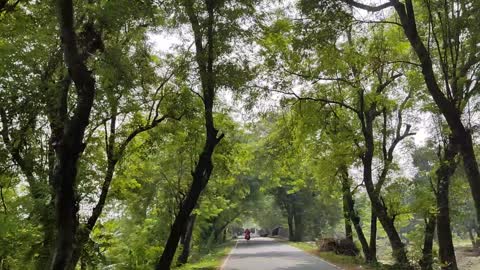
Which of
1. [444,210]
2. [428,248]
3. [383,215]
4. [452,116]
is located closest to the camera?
[452,116]

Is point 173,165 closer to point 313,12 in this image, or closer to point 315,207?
point 313,12

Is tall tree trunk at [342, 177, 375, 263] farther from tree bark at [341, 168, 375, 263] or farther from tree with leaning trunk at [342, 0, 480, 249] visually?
tree with leaning trunk at [342, 0, 480, 249]

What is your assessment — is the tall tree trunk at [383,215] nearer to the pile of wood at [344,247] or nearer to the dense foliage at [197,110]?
the dense foliage at [197,110]

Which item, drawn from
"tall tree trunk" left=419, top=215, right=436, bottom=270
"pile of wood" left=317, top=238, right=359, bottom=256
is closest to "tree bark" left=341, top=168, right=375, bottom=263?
"pile of wood" left=317, top=238, right=359, bottom=256

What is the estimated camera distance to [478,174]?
9539mm

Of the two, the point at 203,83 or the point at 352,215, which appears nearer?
the point at 203,83

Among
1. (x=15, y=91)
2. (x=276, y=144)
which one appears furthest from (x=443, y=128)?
(x=15, y=91)

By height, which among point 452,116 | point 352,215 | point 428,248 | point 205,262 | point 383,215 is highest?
point 452,116

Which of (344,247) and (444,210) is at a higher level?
(444,210)

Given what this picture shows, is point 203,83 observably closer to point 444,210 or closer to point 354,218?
point 444,210

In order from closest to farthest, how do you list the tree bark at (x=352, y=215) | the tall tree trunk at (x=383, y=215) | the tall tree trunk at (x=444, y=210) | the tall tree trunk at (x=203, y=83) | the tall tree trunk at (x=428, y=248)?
the tall tree trunk at (x=203, y=83), the tall tree trunk at (x=444, y=210), the tall tree trunk at (x=428, y=248), the tall tree trunk at (x=383, y=215), the tree bark at (x=352, y=215)

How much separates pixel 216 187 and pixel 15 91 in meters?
18.6

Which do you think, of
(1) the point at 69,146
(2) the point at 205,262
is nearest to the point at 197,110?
(1) the point at 69,146

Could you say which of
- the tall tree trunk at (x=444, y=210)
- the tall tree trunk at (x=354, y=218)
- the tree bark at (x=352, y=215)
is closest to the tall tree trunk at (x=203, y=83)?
the tall tree trunk at (x=444, y=210)
